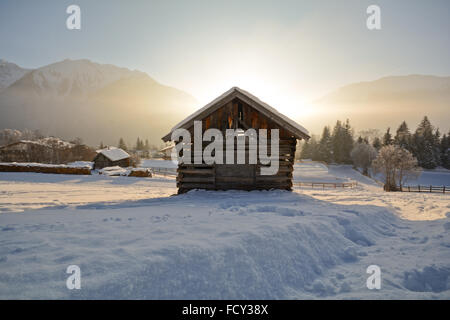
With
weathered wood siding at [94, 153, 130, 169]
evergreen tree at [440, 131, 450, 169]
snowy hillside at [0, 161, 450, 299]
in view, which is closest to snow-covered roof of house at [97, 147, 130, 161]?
weathered wood siding at [94, 153, 130, 169]

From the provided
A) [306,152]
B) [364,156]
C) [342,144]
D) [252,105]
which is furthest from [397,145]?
[252,105]

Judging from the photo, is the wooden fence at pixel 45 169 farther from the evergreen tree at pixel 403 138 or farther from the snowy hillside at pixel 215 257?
the evergreen tree at pixel 403 138

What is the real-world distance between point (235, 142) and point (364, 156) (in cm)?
6363

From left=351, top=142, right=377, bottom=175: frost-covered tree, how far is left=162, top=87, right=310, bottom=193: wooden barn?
6143 centimetres

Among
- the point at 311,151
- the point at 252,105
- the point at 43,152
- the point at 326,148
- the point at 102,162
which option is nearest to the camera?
the point at 252,105

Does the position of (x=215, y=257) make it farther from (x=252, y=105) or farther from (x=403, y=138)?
(x=403, y=138)

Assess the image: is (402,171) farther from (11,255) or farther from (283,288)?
(11,255)

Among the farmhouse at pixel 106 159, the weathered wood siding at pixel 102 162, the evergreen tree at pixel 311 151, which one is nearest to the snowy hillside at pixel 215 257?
the farmhouse at pixel 106 159

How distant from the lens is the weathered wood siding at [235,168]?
10945mm

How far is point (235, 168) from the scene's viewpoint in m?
11.1

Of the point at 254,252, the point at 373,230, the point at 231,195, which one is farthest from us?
the point at 231,195
